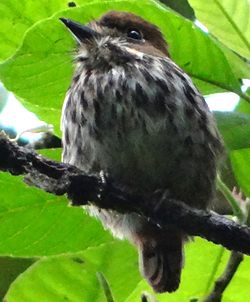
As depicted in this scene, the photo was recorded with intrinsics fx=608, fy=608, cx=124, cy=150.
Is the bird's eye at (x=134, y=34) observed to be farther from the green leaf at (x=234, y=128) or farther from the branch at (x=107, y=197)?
the branch at (x=107, y=197)

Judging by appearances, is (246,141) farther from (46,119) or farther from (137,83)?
(46,119)

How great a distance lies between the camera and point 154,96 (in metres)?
1.63

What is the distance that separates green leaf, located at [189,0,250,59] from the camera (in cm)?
172

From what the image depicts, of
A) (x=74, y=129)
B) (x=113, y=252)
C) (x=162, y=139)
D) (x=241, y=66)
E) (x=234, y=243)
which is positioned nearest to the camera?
(x=234, y=243)

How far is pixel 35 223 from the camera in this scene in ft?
5.62

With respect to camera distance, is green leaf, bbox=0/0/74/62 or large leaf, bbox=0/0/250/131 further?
green leaf, bbox=0/0/74/62

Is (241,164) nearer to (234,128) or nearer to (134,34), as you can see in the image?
(234,128)

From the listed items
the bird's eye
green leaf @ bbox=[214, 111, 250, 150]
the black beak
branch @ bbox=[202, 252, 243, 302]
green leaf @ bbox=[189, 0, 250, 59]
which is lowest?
branch @ bbox=[202, 252, 243, 302]

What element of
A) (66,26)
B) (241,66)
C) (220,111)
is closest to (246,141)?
(220,111)

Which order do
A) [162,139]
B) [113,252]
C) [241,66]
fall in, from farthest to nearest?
[113,252]
[241,66]
[162,139]

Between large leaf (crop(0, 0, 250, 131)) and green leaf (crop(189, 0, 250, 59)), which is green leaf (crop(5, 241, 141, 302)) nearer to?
large leaf (crop(0, 0, 250, 131))

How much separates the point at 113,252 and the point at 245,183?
0.52 metres

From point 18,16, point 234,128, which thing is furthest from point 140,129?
point 18,16

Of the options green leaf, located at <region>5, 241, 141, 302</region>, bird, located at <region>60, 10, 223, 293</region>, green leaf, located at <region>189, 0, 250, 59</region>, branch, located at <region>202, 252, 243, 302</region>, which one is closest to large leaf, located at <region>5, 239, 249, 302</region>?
green leaf, located at <region>5, 241, 141, 302</region>
